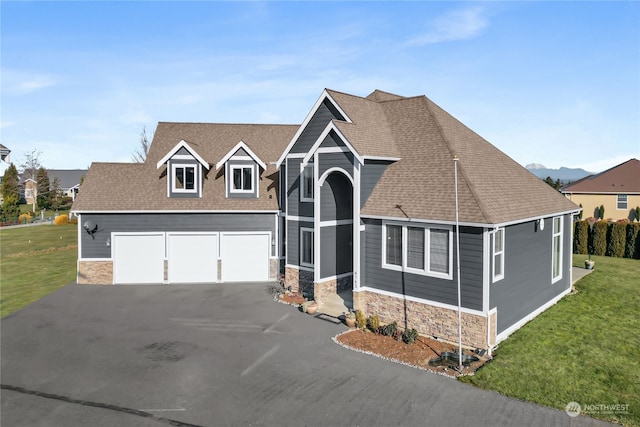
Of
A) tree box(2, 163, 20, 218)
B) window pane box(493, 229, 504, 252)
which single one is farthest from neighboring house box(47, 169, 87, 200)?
window pane box(493, 229, 504, 252)

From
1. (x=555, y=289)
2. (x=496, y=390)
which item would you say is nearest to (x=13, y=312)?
(x=496, y=390)

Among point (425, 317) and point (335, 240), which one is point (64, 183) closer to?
point (335, 240)

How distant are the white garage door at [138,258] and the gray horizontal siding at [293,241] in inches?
294

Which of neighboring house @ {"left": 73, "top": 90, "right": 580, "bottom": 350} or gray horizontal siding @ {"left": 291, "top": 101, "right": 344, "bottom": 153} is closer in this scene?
neighboring house @ {"left": 73, "top": 90, "right": 580, "bottom": 350}

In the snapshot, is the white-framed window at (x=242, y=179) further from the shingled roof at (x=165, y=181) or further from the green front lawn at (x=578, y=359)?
the green front lawn at (x=578, y=359)

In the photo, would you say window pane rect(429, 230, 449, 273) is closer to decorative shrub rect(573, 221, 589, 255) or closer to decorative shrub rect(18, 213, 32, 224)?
decorative shrub rect(573, 221, 589, 255)

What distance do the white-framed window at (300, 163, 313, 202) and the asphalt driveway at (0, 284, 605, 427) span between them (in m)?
5.71

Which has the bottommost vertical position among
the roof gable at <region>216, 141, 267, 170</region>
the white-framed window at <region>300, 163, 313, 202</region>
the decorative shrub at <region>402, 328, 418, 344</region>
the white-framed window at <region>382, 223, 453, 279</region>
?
the decorative shrub at <region>402, 328, 418, 344</region>

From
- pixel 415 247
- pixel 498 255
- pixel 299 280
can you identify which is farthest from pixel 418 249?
pixel 299 280

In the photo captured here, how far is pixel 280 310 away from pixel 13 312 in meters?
11.6

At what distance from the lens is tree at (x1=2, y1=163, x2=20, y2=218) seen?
55.5m

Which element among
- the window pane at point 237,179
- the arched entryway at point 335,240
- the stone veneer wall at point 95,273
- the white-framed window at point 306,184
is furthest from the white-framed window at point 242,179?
the stone veneer wall at point 95,273

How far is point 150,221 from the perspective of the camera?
2372 cm

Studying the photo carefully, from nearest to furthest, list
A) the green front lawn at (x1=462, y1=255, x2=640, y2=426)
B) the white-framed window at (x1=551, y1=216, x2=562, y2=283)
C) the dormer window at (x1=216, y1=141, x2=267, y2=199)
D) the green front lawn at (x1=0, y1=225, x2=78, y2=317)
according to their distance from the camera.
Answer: the green front lawn at (x1=462, y1=255, x2=640, y2=426), the white-framed window at (x1=551, y1=216, x2=562, y2=283), the green front lawn at (x1=0, y1=225, x2=78, y2=317), the dormer window at (x1=216, y1=141, x2=267, y2=199)
